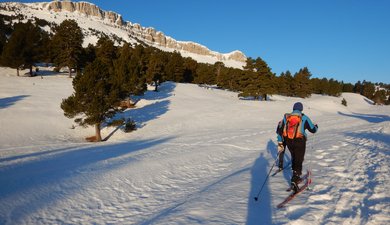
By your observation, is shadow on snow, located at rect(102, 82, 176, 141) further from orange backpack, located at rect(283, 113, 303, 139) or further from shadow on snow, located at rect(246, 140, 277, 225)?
orange backpack, located at rect(283, 113, 303, 139)

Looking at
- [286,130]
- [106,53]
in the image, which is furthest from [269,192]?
[106,53]

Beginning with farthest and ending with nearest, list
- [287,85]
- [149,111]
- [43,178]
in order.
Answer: [287,85], [149,111], [43,178]

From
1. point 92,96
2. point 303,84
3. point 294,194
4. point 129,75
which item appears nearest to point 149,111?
point 129,75

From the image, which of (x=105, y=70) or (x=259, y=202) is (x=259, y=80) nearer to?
(x=105, y=70)

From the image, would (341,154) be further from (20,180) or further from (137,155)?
(20,180)

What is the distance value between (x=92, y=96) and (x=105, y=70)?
10.6ft

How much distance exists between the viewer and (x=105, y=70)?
28922 mm

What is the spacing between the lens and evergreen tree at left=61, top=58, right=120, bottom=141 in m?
27.0

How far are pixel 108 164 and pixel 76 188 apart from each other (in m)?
3.62

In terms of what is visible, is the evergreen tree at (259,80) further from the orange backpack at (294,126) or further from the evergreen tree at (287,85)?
the orange backpack at (294,126)

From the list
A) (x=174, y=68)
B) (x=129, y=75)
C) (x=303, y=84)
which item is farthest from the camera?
(x=303, y=84)

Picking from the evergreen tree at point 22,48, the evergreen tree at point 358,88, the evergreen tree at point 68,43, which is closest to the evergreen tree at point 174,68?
the evergreen tree at point 68,43

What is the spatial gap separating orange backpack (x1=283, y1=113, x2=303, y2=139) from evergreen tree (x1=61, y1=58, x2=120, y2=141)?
2253 cm

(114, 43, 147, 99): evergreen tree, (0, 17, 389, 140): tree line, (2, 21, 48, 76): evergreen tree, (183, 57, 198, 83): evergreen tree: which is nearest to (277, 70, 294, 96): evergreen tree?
(0, 17, 389, 140): tree line
